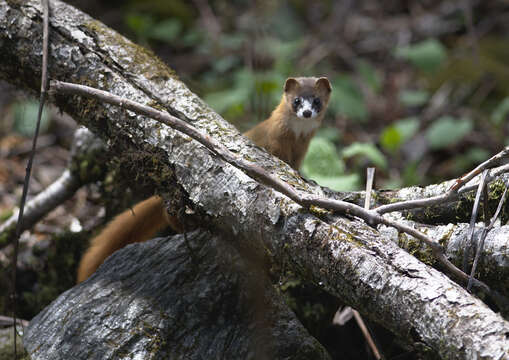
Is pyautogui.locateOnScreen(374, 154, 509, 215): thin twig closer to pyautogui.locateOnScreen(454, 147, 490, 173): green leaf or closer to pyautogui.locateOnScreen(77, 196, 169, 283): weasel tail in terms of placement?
pyautogui.locateOnScreen(77, 196, 169, 283): weasel tail

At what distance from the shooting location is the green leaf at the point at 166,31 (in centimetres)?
717

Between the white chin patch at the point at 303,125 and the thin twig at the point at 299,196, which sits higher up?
the white chin patch at the point at 303,125

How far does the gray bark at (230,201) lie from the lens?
5.07 ft

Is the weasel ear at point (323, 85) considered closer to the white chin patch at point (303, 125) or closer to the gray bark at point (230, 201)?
the white chin patch at point (303, 125)

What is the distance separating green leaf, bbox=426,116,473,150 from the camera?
546cm

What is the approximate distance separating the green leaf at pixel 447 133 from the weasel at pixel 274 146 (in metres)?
2.22

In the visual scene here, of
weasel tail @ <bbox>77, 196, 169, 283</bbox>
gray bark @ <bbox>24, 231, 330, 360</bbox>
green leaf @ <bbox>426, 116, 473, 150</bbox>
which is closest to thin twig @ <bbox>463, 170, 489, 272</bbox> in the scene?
gray bark @ <bbox>24, 231, 330, 360</bbox>

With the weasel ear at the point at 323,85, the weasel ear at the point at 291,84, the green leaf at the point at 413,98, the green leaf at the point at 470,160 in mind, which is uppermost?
the green leaf at the point at 413,98

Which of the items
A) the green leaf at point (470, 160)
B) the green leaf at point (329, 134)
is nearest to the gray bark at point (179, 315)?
the green leaf at point (329, 134)

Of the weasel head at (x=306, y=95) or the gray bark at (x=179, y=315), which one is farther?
the weasel head at (x=306, y=95)

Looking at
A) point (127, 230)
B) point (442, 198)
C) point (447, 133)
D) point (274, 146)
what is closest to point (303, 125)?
point (274, 146)

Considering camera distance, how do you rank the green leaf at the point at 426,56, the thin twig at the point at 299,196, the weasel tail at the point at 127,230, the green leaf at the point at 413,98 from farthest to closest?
the green leaf at the point at 413,98
the green leaf at the point at 426,56
the weasel tail at the point at 127,230
the thin twig at the point at 299,196

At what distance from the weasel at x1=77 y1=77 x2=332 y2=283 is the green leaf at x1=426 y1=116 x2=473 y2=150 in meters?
2.22

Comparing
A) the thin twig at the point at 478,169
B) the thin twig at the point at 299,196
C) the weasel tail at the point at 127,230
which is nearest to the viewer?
the thin twig at the point at 299,196
